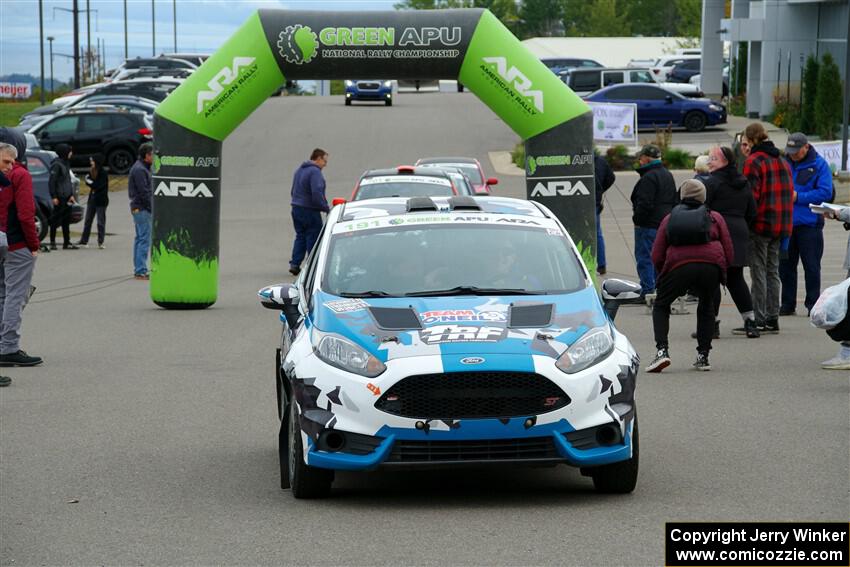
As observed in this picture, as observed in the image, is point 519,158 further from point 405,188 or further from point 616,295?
point 616,295

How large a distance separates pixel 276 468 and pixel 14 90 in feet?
335

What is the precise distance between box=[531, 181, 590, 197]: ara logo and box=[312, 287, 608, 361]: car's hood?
936 cm

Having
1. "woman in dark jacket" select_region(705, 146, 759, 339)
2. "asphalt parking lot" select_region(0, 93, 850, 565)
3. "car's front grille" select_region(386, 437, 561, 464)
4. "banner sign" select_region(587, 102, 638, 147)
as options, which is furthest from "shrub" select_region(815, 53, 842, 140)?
"car's front grille" select_region(386, 437, 561, 464)

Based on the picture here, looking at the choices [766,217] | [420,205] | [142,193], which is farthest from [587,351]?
[142,193]

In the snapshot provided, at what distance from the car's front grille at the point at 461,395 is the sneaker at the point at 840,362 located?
5.75m

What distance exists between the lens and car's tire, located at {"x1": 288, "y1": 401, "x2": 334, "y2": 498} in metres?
7.65

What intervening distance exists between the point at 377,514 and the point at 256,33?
10.4m

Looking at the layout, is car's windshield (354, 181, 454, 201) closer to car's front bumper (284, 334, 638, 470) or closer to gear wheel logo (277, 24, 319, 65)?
gear wheel logo (277, 24, 319, 65)

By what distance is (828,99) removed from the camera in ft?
124

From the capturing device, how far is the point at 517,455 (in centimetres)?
741

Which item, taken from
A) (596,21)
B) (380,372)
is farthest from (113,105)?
(596,21)

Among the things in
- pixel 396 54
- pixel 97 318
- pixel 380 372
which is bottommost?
pixel 97 318

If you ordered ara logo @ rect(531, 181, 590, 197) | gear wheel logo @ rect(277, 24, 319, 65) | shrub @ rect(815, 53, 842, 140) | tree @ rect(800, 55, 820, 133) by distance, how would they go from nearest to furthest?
1. gear wheel logo @ rect(277, 24, 319, 65)
2. ara logo @ rect(531, 181, 590, 197)
3. shrub @ rect(815, 53, 842, 140)
4. tree @ rect(800, 55, 820, 133)

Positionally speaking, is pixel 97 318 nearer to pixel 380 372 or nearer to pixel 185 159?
pixel 185 159
